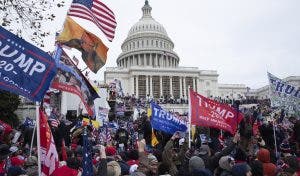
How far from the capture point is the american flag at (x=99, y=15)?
9648 mm

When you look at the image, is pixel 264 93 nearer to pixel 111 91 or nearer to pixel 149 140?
pixel 111 91

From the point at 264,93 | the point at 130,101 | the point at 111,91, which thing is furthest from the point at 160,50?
the point at 111,91

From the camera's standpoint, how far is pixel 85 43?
8.86m

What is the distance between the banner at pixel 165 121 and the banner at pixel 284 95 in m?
2.82

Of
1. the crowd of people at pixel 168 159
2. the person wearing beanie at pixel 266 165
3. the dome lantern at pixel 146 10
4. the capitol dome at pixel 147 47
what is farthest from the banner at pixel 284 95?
the dome lantern at pixel 146 10

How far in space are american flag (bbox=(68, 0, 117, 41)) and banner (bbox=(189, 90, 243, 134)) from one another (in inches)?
89.0

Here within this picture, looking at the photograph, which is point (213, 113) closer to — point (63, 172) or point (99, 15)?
point (99, 15)

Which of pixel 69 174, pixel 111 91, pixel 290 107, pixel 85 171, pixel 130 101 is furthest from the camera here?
pixel 130 101

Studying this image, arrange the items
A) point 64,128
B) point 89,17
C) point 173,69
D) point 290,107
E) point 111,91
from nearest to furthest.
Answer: point 89,17 → point 64,128 → point 290,107 → point 111,91 → point 173,69

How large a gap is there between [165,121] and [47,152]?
4857 millimetres

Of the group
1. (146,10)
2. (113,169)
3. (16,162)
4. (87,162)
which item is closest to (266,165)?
(113,169)

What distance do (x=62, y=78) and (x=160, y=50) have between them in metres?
91.8

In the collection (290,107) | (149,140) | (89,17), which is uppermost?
(89,17)

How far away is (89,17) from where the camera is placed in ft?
32.0
